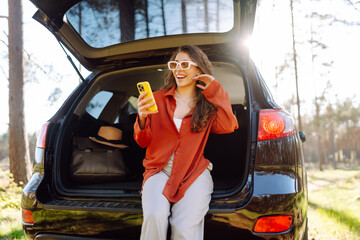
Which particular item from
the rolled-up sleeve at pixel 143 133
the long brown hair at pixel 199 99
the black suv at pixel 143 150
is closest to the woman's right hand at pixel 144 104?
the rolled-up sleeve at pixel 143 133

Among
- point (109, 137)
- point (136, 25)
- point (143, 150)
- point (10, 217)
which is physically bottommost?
point (10, 217)

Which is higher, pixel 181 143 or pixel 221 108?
pixel 221 108

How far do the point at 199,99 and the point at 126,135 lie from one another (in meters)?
1.17

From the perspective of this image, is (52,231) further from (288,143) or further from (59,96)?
(59,96)

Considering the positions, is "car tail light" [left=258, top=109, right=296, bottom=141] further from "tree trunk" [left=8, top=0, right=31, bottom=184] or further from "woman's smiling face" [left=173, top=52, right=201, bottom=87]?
"tree trunk" [left=8, top=0, right=31, bottom=184]

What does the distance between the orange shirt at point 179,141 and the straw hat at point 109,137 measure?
68 centimetres

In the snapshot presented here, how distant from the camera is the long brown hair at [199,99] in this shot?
74.3 inches

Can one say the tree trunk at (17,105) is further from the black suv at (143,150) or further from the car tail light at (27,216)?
the car tail light at (27,216)

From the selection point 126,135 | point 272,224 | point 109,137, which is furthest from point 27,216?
point 272,224

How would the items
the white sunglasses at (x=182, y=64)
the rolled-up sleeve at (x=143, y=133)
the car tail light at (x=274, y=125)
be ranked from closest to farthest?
the car tail light at (x=274, y=125), the rolled-up sleeve at (x=143, y=133), the white sunglasses at (x=182, y=64)

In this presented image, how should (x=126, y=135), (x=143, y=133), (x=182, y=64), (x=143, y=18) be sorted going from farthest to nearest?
(x=126, y=135)
(x=143, y=18)
(x=182, y=64)
(x=143, y=133)

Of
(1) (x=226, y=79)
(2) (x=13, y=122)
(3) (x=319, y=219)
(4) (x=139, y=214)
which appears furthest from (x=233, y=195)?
(2) (x=13, y=122)

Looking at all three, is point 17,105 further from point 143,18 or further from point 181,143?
point 181,143

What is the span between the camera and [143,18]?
93.4 inches
